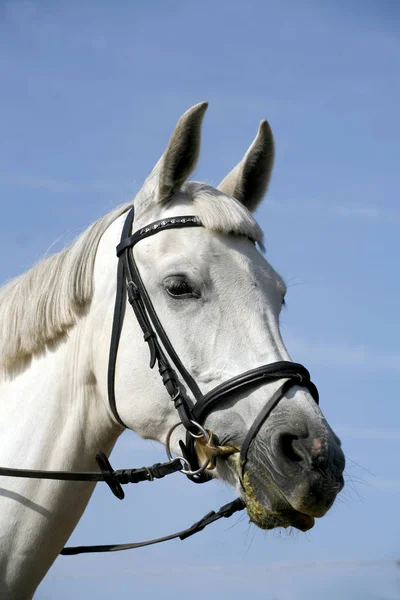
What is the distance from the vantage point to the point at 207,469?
15.1 ft

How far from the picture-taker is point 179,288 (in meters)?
4.88

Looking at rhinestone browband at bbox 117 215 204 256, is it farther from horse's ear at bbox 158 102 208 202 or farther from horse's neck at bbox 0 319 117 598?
horse's neck at bbox 0 319 117 598

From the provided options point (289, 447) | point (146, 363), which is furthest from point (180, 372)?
point (289, 447)

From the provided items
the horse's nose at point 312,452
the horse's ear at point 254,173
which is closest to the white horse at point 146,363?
the horse's nose at point 312,452

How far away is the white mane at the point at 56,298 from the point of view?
5262 mm

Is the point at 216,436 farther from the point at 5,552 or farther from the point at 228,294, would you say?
the point at 5,552

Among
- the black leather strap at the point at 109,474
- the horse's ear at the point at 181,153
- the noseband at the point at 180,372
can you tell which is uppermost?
the horse's ear at the point at 181,153

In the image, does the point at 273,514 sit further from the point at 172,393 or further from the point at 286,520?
the point at 172,393

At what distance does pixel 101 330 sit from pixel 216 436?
111cm

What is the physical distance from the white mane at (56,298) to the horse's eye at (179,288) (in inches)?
20.6

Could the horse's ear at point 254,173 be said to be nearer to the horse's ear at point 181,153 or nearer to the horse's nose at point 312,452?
the horse's ear at point 181,153

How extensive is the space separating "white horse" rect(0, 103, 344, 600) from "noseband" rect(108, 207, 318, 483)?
0.05 meters

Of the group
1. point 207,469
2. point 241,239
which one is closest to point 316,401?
point 207,469

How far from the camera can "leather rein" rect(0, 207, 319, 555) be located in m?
4.44
